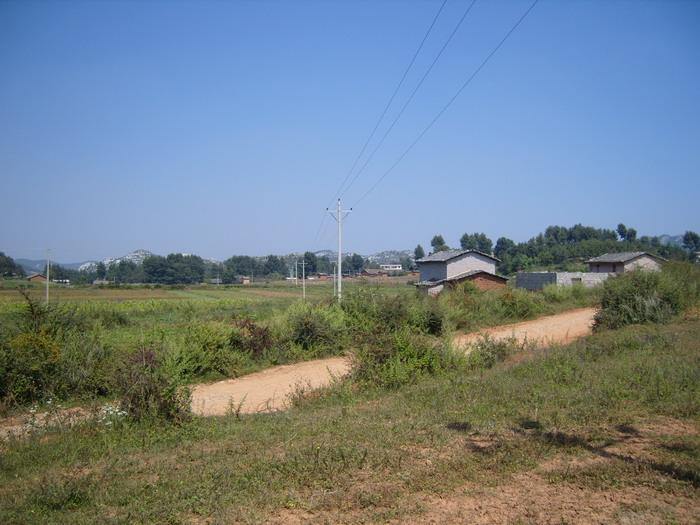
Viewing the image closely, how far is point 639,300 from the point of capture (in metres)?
16.6

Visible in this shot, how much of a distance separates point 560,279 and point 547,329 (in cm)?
1787

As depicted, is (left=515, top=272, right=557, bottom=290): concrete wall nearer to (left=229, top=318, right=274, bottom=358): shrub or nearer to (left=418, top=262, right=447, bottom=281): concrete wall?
(left=418, top=262, right=447, bottom=281): concrete wall

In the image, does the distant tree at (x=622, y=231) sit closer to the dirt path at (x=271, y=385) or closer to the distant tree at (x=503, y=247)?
the distant tree at (x=503, y=247)

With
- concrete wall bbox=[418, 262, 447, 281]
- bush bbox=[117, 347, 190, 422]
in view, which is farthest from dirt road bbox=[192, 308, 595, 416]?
concrete wall bbox=[418, 262, 447, 281]

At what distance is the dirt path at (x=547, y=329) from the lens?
17.5 m

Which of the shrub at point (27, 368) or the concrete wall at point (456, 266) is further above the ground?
the concrete wall at point (456, 266)

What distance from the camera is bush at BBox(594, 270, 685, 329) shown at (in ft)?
53.6

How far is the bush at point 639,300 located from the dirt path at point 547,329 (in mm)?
1093

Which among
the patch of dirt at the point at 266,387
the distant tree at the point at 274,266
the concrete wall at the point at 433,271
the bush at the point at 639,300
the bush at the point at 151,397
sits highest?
the distant tree at the point at 274,266

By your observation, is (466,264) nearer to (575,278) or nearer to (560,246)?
(575,278)

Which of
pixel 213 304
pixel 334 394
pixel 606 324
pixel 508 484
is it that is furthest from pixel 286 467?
pixel 213 304

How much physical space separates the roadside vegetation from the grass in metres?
0.02

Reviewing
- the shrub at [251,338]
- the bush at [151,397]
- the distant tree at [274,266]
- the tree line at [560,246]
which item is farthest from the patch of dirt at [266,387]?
the distant tree at [274,266]

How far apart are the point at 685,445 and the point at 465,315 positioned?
629 inches
